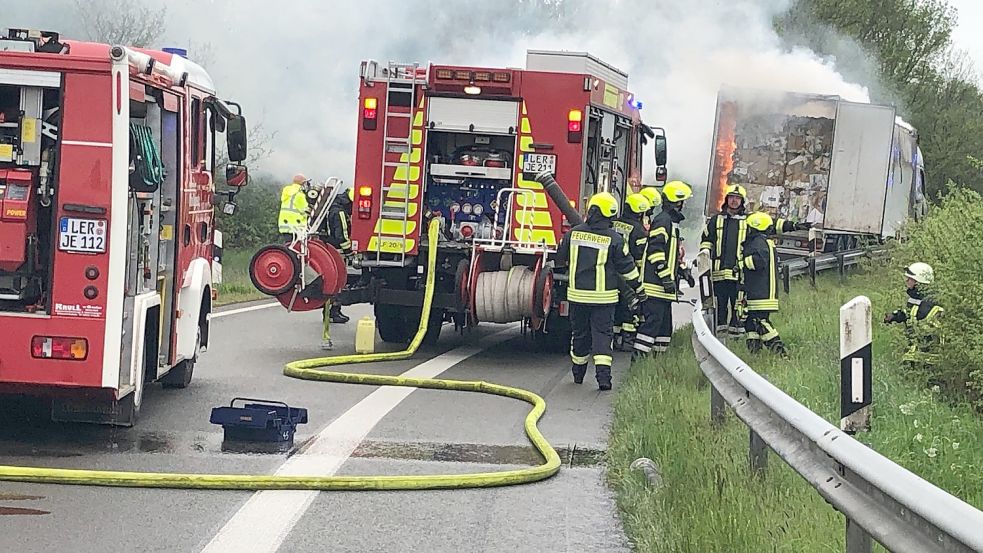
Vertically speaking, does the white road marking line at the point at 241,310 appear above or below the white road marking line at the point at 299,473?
below

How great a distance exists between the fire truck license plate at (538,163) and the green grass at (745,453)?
7.53 feet

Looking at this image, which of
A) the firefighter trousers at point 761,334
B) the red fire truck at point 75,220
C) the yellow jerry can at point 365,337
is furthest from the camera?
the yellow jerry can at point 365,337

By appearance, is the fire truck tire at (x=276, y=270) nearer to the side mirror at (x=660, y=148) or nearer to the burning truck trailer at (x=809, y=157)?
the side mirror at (x=660, y=148)

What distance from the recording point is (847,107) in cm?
2423

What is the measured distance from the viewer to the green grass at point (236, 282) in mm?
20078

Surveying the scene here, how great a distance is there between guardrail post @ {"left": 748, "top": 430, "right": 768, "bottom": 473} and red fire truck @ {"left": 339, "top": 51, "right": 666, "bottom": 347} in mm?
6716

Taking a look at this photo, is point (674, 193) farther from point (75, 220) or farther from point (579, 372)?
point (75, 220)

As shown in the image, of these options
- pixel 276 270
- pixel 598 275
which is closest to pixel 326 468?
pixel 598 275

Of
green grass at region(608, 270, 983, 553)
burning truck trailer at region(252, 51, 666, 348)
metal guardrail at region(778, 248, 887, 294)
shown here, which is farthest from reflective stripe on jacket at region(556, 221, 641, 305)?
metal guardrail at region(778, 248, 887, 294)

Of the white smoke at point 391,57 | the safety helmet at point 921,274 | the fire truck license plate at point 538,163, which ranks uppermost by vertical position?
the white smoke at point 391,57

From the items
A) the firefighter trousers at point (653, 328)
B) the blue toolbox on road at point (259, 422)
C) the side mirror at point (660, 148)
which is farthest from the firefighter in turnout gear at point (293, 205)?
the blue toolbox on road at point (259, 422)

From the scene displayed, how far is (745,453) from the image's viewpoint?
7238 millimetres

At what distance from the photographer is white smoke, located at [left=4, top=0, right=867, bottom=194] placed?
25469 mm

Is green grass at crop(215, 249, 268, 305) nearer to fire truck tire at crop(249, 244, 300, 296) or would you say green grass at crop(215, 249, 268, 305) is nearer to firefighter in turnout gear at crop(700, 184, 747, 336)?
fire truck tire at crop(249, 244, 300, 296)
